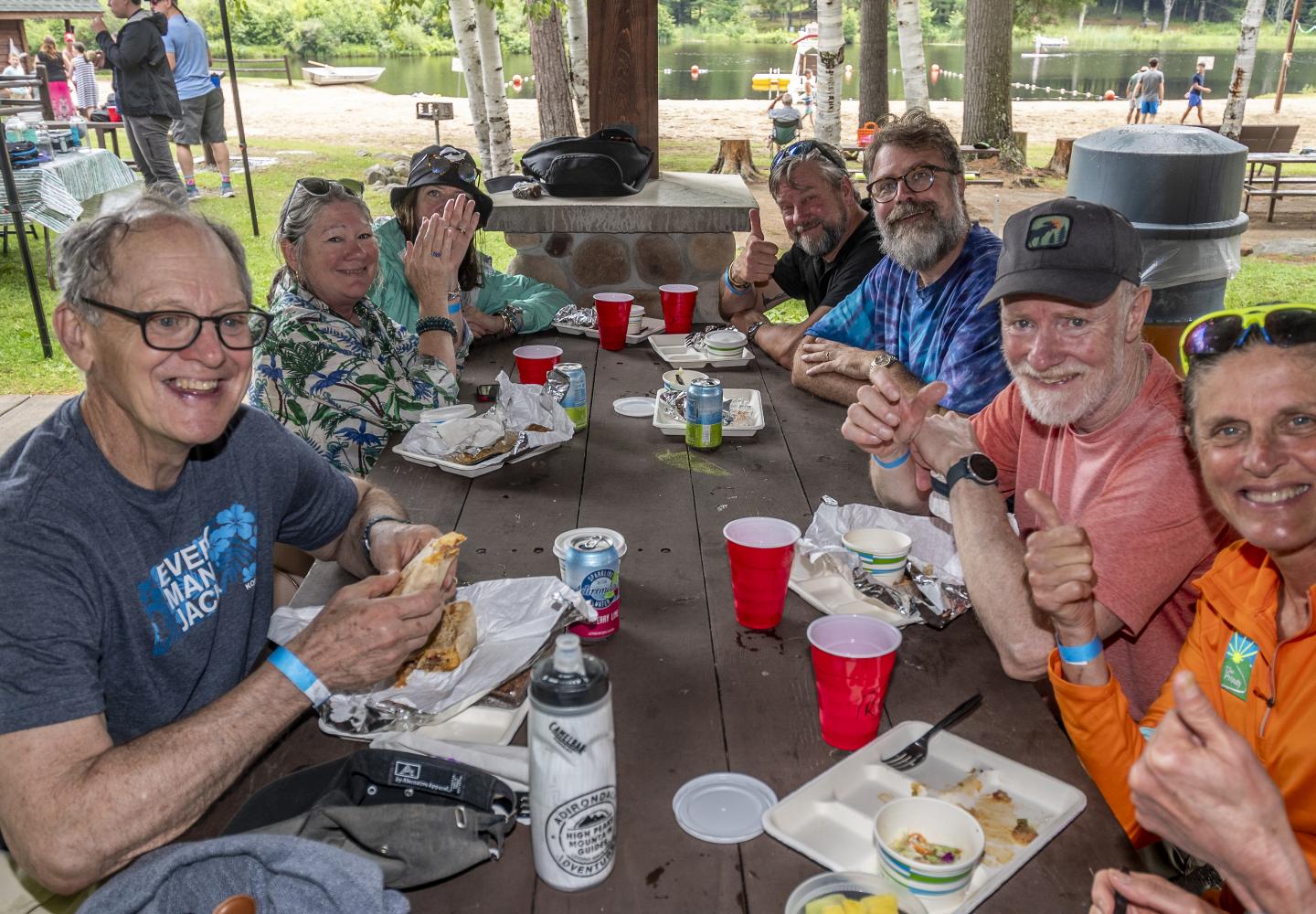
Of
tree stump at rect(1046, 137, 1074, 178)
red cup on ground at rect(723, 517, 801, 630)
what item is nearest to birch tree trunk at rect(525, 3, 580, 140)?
tree stump at rect(1046, 137, 1074, 178)

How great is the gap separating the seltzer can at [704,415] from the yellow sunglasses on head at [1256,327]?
1.35m

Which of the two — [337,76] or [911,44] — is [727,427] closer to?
[911,44]

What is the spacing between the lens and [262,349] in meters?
2.80

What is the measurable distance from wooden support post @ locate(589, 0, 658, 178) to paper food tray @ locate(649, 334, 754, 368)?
5.14 ft

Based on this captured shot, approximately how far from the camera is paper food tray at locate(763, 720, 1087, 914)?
1.29 m

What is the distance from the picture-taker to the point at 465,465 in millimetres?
2604

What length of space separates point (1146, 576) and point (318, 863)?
1488 mm

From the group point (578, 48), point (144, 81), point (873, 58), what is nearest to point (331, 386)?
point (578, 48)

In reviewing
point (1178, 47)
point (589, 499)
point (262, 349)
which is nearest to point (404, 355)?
point (262, 349)

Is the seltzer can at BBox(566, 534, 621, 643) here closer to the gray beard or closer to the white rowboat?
the gray beard

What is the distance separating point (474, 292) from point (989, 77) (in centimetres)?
1196

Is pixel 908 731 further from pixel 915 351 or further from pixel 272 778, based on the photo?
pixel 915 351

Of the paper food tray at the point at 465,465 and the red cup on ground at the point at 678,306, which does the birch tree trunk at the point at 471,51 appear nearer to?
the red cup on ground at the point at 678,306

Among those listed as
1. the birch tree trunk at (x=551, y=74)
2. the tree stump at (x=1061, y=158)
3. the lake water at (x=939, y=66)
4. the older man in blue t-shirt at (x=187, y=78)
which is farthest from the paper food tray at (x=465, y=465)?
the lake water at (x=939, y=66)
